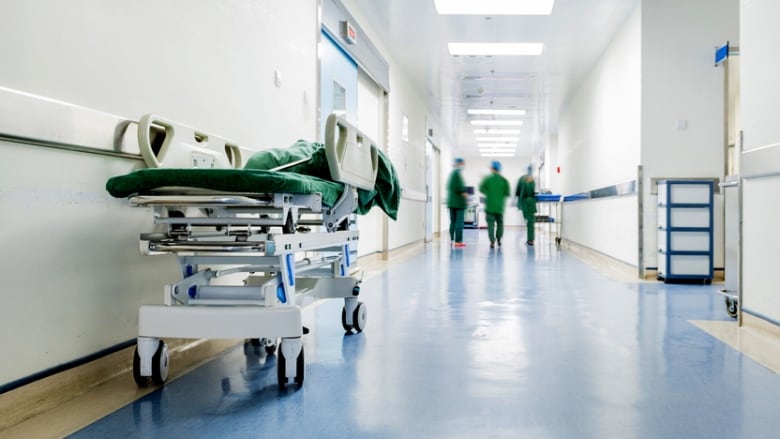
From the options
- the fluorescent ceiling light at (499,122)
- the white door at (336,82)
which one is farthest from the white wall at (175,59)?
the fluorescent ceiling light at (499,122)

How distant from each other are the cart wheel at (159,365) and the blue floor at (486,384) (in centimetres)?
5

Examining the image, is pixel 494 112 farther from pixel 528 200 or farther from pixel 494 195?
pixel 494 195

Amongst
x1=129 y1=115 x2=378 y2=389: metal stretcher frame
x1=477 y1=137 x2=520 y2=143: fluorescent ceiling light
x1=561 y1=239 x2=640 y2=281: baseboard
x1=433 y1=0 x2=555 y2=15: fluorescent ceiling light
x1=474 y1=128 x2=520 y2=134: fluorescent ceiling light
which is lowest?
x1=561 y1=239 x2=640 y2=281: baseboard

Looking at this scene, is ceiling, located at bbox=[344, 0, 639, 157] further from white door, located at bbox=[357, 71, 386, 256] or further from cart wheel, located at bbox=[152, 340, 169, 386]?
cart wheel, located at bbox=[152, 340, 169, 386]

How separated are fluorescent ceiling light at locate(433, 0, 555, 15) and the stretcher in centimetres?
391

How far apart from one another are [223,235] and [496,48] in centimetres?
597

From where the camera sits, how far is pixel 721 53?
16.5 feet

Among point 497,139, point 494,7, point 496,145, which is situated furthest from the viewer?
point 496,145

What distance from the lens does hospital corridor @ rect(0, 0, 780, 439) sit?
162cm

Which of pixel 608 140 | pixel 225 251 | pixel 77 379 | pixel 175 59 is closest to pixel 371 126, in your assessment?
pixel 608 140

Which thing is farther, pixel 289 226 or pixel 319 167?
pixel 319 167

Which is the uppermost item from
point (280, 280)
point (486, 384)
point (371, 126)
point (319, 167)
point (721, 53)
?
point (721, 53)

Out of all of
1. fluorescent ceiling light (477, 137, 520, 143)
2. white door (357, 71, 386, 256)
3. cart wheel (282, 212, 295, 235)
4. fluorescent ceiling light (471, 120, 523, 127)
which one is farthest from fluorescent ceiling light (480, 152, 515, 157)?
cart wheel (282, 212, 295, 235)

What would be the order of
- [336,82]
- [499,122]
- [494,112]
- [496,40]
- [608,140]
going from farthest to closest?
[499,122] < [494,112] < [608,140] < [496,40] < [336,82]
